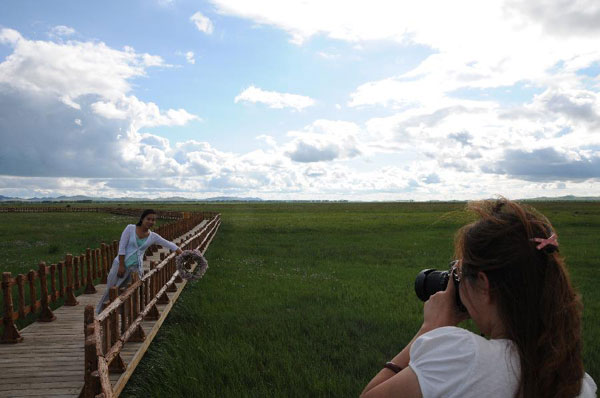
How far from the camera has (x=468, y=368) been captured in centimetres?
121

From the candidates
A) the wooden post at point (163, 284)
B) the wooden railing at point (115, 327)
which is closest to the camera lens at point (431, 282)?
the wooden railing at point (115, 327)

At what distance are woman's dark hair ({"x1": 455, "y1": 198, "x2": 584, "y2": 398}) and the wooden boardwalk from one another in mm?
4090

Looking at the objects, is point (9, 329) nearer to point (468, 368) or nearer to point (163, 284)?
point (163, 284)

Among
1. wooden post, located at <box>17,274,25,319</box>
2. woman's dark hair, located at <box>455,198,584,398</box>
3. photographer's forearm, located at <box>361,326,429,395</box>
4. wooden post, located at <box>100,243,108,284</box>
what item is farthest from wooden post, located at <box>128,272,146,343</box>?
wooden post, located at <box>100,243,108,284</box>

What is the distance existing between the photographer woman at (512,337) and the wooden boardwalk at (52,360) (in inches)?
155

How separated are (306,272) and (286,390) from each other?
8.19 metres

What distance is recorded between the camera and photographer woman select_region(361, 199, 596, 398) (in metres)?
1.21

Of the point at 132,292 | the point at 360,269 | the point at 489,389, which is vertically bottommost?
the point at 360,269

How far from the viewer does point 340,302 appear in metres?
9.35

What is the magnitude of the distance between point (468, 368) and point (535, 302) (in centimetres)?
28

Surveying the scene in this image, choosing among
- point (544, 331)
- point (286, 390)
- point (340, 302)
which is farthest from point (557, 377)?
point (340, 302)

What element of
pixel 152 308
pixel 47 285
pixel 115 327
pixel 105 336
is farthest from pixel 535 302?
pixel 47 285

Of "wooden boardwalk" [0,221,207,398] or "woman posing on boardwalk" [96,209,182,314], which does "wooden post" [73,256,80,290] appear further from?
"woman posing on boardwalk" [96,209,182,314]

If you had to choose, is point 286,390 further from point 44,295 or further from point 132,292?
point 44,295
